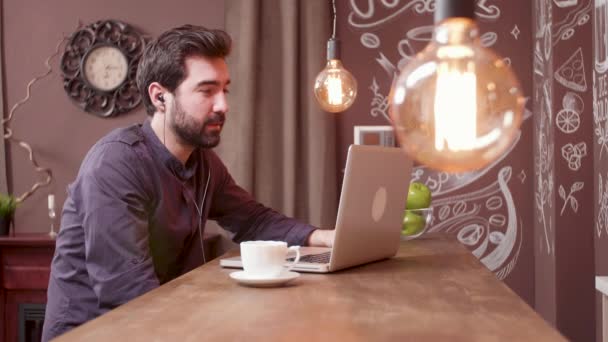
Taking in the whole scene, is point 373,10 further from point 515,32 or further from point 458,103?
point 458,103

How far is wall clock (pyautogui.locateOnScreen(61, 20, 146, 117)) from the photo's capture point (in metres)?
3.57

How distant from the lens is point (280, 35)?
11.3 ft

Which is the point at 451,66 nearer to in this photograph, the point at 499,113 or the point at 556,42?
the point at 499,113

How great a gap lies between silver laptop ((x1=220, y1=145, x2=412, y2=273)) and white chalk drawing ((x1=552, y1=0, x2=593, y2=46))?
4.06ft

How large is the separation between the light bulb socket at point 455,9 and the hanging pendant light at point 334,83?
60.4 inches

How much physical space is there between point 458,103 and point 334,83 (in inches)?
64.3

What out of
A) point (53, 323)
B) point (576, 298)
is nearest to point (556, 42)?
point (576, 298)

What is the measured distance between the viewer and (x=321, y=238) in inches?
81.6

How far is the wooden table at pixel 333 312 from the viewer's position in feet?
3.26

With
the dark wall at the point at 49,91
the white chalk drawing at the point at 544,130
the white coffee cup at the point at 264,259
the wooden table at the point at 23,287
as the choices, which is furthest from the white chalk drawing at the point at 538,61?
the wooden table at the point at 23,287

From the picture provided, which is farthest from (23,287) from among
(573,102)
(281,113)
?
(573,102)

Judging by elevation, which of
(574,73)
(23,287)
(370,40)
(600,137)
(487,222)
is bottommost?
(23,287)

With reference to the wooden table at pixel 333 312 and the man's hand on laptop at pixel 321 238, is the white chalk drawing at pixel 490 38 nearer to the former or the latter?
the man's hand on laptop at pixel 321 238

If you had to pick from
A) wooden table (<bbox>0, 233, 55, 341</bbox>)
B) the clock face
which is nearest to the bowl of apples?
wooden table (<bbox>0, 233, 55, 341</bbox>)
